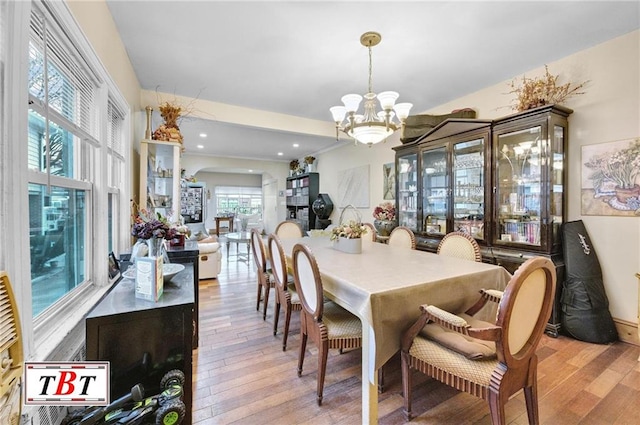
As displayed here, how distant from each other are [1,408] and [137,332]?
0.52 meters

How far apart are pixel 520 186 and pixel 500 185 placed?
18cm

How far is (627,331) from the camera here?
2.42 metres

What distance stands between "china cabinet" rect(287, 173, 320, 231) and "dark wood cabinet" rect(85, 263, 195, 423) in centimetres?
570

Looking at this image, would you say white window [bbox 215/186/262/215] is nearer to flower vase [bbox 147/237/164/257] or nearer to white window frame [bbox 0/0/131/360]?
flower vase [bbox 147/237/164/257]

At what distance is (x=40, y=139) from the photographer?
120 cm

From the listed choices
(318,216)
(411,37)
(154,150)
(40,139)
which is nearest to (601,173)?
(411,37)

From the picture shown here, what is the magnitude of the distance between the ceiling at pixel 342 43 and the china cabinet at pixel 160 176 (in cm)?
80

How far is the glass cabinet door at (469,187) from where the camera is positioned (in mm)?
3152

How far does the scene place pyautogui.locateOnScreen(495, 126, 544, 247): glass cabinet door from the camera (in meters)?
2.68

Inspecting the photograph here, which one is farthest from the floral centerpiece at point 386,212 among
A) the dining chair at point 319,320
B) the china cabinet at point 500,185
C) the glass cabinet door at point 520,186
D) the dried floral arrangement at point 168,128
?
the dried floral arrangement at point 168,128

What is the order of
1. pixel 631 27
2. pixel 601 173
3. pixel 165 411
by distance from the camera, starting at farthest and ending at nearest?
pixel 601 173 < pixel 631 27 < pixel 165 411

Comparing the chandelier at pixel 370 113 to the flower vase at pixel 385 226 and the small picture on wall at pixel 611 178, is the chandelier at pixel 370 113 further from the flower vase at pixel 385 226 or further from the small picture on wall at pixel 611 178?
the flower vase at pixel 385 226

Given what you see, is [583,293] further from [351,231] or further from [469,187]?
[351,231]

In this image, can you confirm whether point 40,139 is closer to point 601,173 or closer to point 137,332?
point 137,332
